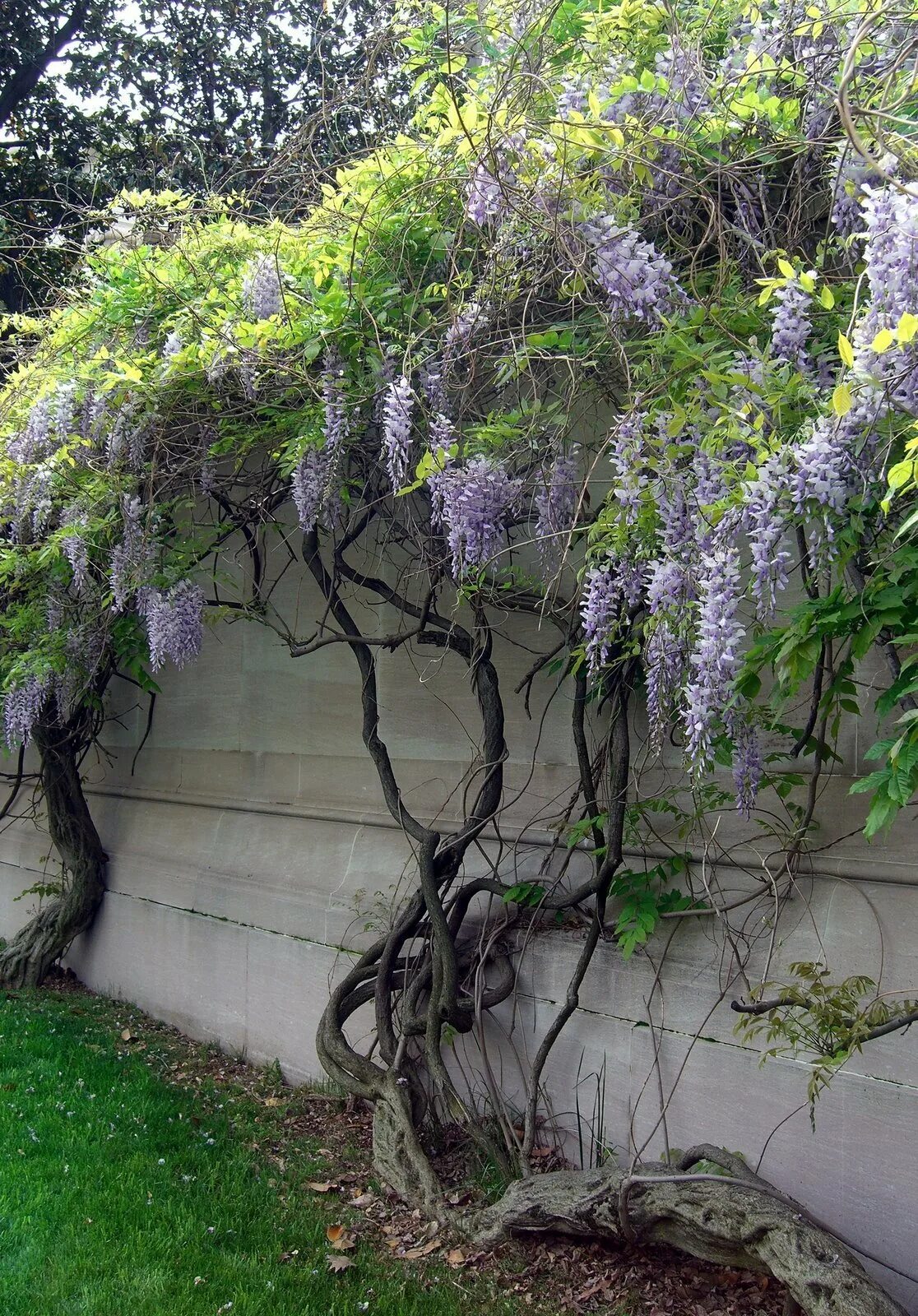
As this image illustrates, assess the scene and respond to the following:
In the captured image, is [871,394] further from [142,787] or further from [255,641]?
[142,787]

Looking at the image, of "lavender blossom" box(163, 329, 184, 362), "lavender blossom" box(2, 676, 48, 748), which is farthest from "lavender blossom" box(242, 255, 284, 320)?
"lavender blossom" box(2, 676, 48, 748)

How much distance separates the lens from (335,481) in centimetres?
442

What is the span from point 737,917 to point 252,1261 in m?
2.05

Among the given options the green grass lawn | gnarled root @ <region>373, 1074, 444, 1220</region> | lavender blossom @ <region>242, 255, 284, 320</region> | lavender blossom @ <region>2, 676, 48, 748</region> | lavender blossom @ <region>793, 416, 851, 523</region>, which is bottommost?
the green grass lawn

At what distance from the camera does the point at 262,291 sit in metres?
4.27

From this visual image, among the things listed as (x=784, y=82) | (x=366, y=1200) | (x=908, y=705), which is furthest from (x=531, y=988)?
(x=784, y=82)

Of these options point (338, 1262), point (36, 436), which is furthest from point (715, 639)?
point (36, 436)

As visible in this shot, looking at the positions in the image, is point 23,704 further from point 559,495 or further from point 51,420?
point 559,495

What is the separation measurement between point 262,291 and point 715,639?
241cm

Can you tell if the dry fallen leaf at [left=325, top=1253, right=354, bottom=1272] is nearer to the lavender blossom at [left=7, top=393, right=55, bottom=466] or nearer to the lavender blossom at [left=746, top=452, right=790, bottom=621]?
the lavender blossom at [left=746, top=452, right=790, bottom=621]

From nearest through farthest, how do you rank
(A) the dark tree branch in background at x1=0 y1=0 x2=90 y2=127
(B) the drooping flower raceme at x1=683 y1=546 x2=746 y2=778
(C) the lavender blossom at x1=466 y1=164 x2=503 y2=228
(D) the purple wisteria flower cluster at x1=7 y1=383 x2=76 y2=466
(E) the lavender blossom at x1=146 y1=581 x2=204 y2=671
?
(B) the drooping flower raceme at x1=683 y1=546 x2=746 y2=778 < (C) the lavender blossom at x1=466 y1=164 x2=503 y2=228 < (D) the purple wisteria flower cluster at x1=7 y1=383 x2=76 y2=466 < (E) the lavender blossom at x1=146 y1=581 x2=204 y2=671 < (A) the dark tree branch in background at x1=0 y1=0 x2=90 y2=127

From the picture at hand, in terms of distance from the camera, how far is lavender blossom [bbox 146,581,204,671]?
5211 millimetres

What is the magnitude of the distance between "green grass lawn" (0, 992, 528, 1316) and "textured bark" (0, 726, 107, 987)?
191 centimetres

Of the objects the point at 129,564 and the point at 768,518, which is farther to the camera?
the point at 129,564
